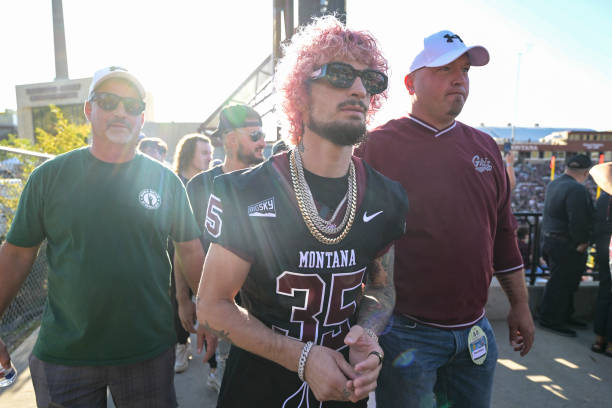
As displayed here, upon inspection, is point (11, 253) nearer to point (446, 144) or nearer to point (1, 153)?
point (446, 144)

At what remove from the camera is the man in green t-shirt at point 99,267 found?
6.22ft

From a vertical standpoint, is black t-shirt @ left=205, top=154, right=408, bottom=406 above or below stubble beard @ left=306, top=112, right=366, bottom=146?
below

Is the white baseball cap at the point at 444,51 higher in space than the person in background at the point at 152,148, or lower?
higher

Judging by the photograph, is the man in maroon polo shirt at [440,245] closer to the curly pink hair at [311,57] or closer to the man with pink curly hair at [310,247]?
the man with pink curly hair at [310,247]

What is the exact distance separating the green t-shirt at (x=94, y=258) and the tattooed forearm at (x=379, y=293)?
3.85ft

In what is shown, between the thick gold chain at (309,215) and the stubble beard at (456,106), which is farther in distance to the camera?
the stubble beard at (456,106)

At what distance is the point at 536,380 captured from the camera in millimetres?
3916

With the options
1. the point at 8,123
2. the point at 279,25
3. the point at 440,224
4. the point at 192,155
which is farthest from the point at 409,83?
the point at 8,123

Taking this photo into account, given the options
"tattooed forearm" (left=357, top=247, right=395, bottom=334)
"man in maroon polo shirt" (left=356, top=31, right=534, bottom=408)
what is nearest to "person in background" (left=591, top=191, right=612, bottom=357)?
"man in maroon polo shirt" (left=356, top=31, right=534, bottom=408)

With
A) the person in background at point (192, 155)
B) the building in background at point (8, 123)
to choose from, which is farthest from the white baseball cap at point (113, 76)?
the building in background at point (8, 123)

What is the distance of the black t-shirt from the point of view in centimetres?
143

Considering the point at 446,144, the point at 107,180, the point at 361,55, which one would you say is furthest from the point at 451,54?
the point at 107,180

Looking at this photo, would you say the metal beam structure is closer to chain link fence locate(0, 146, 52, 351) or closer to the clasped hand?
the clasped hand

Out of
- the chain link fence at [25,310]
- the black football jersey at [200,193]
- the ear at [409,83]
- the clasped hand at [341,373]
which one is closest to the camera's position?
the clasped hand at [341,373]
